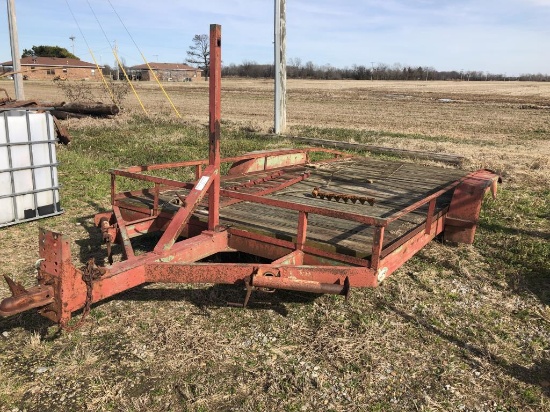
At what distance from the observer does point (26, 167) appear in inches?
252

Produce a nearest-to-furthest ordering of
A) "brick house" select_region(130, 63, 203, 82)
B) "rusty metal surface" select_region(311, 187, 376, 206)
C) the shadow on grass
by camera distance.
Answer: the shadow on grass
"rusty metal surface" select_region(311, 187, 376, 206)
"brick house" select_region(130, 63, 203, 82)

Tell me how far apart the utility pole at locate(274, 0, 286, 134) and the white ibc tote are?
9.95 m

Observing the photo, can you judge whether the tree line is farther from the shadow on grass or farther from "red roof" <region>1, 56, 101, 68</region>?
the shadow on grass

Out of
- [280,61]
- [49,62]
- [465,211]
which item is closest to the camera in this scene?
[465,211]

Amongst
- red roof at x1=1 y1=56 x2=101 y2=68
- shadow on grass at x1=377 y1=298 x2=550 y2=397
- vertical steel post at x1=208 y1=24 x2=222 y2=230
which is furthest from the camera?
red roof at x1=1 y1=56 x2=101 y2=68

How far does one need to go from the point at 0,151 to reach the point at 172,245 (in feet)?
11.8

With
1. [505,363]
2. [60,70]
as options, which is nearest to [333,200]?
[505,363]

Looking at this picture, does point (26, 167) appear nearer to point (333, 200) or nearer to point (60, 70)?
point (333, 200)

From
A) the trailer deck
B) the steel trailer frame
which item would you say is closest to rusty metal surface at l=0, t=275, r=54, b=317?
the steel trailer frame

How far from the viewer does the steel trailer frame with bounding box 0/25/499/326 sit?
10.1 ft

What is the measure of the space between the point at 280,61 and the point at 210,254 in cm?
1239

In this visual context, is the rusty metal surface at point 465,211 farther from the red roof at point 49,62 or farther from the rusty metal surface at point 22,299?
the red roof at point 49,62

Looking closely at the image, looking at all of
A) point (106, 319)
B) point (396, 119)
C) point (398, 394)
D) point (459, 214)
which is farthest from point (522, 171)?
point (396, 119)

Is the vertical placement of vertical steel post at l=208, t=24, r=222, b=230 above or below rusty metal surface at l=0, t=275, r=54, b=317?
above
